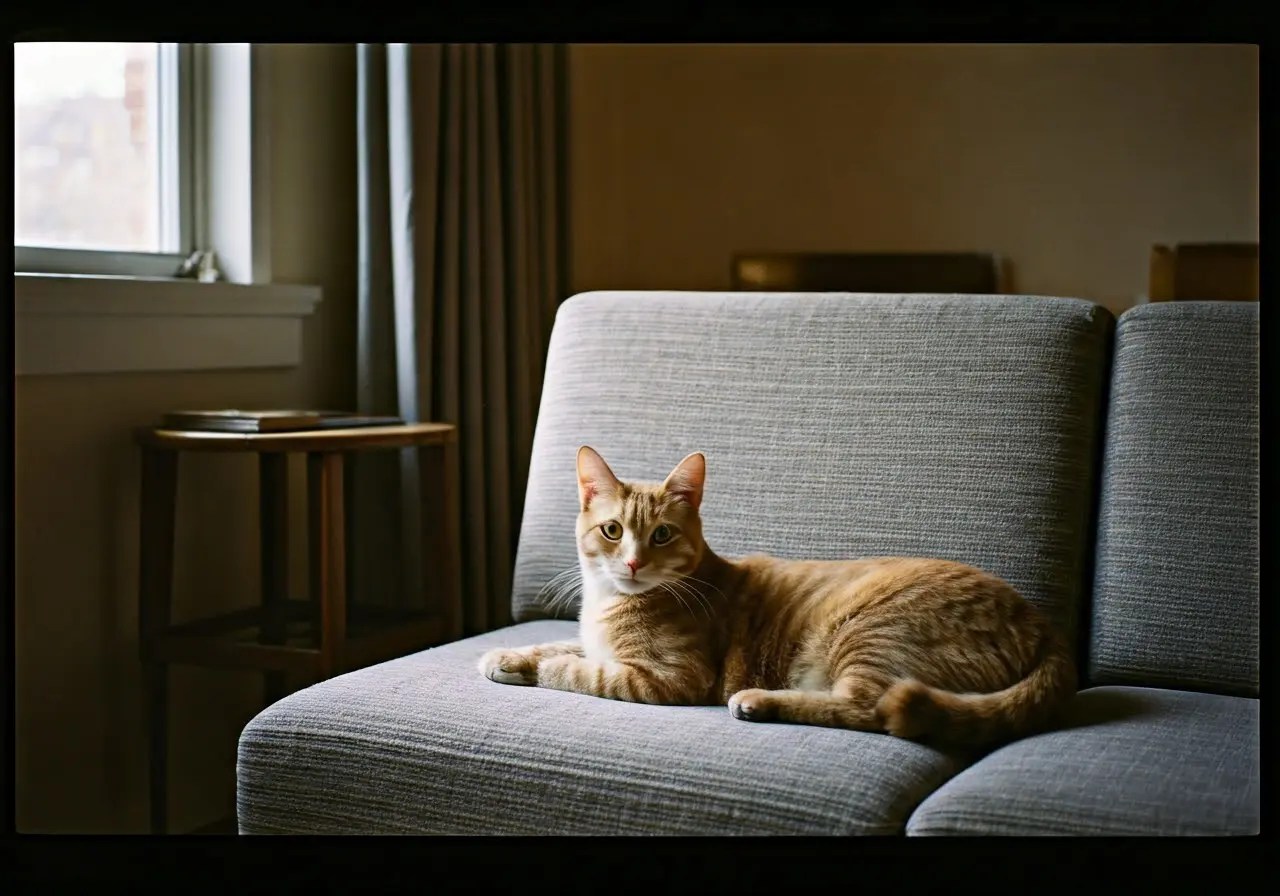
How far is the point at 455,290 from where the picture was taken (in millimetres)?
2438

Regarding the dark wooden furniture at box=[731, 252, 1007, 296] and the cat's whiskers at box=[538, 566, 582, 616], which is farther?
the dark wooden furniture at box=[731, 252, 1007, 296]

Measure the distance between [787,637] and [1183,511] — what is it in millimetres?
471

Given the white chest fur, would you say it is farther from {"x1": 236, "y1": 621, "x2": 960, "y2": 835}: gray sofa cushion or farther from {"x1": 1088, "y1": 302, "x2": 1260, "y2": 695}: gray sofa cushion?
{"x1": 1088, "y1": 302, "x2": 1260, "y2": 695}: gray sofa cushion

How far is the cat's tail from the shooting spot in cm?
132

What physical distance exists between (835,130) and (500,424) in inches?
54.0

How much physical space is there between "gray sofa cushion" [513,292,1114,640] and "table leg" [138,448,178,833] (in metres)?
0.54

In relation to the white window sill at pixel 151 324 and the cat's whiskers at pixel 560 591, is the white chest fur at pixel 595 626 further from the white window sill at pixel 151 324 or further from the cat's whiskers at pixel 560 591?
the white window sill at pixel 151 324

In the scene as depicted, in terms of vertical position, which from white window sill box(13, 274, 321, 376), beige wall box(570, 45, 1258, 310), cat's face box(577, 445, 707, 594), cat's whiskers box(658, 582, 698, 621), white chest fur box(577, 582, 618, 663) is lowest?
white chest fur box(577, 582, 618, 663)

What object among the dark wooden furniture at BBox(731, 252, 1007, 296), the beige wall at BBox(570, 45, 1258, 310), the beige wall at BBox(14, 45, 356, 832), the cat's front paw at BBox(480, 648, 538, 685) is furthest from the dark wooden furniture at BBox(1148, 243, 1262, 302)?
the cat's front paw at BBox(480, 648, 538, 685)

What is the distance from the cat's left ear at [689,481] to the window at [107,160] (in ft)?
3.48

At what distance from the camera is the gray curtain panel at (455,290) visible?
2.37m

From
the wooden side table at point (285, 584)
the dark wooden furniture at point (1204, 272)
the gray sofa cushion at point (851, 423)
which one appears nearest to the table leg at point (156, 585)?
the wooden side table at point (285, 584)

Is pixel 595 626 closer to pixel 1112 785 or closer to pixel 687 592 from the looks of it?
pixel 687 592

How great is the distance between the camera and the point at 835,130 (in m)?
3.45
